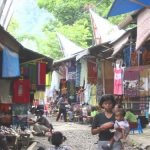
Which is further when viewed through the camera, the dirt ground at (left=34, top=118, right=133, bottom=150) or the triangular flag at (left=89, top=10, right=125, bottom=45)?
the triangular flag at (left=89, top=10, right=125, bottom=45)

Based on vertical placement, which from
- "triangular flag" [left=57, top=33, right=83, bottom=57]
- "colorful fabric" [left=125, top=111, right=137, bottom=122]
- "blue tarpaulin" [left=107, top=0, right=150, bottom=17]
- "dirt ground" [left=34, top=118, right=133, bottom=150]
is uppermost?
"triangular flag" [left=57, top=33, right=83, bottom=57]

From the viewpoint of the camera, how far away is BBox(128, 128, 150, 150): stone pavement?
40.3 ft

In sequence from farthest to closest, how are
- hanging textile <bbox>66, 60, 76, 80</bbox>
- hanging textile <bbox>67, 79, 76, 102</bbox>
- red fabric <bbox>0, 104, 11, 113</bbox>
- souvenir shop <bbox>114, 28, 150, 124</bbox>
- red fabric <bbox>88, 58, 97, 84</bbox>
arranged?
hanging textile <bbox>67, 79, 76, 102</bbox> → hanging textile <bbox>66, 60, 76, 80</bbox> → red fabric <bbox>88, 58, 97, 84</bbox> → souvenir shop <bbox>114, 28, 150, 124</bbox> → red fabric <bbox>0, 104, 11, 113</bbox>

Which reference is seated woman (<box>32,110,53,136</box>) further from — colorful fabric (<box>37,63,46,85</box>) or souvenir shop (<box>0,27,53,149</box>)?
colorful fabric (<box>37,63,46,85</box>)

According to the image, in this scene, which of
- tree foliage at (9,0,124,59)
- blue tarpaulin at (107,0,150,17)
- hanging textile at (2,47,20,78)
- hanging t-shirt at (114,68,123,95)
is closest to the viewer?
blue tarpaulin at (107,0,150,17)

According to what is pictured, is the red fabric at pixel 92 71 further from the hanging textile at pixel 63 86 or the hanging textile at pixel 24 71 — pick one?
the hanging textile at pixel 24 71

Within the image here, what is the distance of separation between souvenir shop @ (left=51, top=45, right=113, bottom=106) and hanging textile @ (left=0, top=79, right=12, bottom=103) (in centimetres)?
602

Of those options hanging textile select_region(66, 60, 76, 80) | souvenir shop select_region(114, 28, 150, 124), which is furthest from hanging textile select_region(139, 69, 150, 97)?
hanging textile select_region(66, 60, 76, 80)

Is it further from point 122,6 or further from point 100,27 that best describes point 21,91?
point 100,27

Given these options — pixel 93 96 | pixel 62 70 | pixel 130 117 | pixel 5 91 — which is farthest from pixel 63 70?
pixel 5 91

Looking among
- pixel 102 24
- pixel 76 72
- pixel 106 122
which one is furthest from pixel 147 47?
pixel 102 24

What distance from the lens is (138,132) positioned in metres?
16.0

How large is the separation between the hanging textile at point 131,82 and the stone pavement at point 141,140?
4.81 ft

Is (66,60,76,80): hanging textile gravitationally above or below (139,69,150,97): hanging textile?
above
